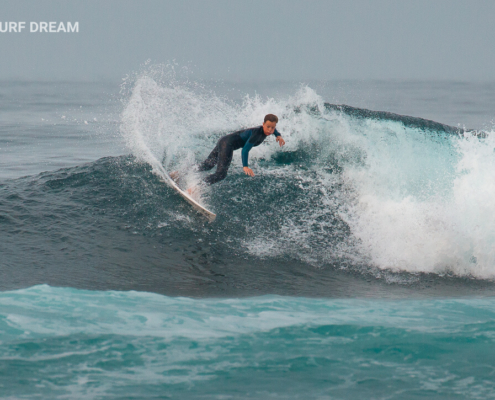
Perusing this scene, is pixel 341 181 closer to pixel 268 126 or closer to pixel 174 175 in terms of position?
pixel 268 126

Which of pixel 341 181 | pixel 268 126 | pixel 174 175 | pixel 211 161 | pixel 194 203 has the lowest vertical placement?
pixel 194 203

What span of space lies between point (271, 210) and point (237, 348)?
15.0 ft

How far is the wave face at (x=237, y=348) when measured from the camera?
172 inches

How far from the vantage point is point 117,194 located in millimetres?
9977

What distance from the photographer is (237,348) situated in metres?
4.97

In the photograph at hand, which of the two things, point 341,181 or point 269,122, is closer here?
point 269,122

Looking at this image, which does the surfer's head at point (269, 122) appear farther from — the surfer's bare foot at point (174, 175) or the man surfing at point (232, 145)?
the surfer's bare foot at point (174, 175)

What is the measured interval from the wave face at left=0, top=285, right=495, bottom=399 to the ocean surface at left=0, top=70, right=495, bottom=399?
0.8 inches

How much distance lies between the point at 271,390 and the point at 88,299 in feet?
9.08

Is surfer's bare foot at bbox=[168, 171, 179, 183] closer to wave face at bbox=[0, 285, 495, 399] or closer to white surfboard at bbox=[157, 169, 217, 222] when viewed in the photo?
white surfboard at bbox=[157, 169, 217, 222]

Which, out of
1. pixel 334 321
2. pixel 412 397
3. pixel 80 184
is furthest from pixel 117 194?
pixel 412 397

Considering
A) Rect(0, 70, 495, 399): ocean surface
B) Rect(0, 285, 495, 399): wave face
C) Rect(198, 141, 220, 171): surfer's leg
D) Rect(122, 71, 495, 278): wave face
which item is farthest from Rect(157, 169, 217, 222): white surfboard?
→ Rect(0, 285, 495, 399): wave face

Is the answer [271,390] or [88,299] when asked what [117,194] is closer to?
[88,299]

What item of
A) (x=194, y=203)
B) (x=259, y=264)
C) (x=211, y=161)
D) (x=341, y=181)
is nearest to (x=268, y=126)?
(x=211, y=161)
